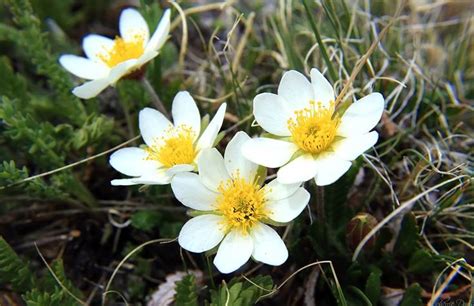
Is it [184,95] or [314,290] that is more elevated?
[184,95]

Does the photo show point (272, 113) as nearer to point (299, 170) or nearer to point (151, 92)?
point (299, 170)

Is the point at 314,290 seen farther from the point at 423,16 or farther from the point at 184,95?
the point at 423,16

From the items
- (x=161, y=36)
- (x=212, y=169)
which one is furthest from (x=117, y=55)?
(x=212, y=169)

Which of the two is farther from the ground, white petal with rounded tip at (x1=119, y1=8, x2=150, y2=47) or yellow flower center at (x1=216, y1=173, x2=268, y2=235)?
white petal with rounded tip at (x1=119, y1=8, x2=150, y2=47)

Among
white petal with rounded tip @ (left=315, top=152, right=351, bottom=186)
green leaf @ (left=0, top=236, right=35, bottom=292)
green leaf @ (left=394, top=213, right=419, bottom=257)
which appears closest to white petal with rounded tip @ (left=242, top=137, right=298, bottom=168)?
white petal with rounded tip @ (left=315, top=152, right=351, bottom=186)

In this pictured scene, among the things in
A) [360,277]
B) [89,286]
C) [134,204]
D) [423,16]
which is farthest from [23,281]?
[423,16]

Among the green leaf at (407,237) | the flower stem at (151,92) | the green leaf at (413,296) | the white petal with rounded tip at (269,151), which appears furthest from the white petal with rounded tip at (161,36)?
the green leaf at (413,296)

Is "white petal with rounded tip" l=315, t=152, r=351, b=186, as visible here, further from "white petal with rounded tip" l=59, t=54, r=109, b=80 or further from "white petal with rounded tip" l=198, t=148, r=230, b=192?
"white petal with rounded tip" l=59, t=54, r=109, b=80
